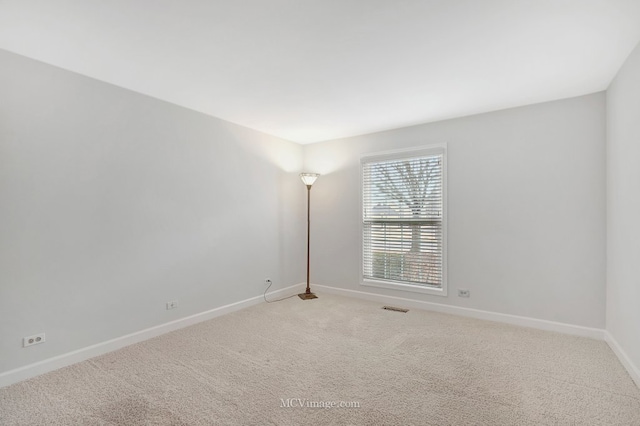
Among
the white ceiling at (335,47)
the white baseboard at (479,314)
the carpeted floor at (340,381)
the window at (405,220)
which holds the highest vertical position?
the white ceiling at (335,47)

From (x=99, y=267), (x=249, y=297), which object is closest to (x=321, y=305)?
(x=249, y=297)

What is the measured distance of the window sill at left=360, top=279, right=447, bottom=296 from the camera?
13.0ft

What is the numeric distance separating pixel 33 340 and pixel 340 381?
2.44 meters

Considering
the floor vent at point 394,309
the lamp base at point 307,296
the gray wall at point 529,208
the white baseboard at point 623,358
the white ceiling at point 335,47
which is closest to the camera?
the white ceiling at point 335,47

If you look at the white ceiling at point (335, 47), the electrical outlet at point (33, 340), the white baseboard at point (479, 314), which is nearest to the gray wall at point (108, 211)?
the electrical outlet at point (33, 340)

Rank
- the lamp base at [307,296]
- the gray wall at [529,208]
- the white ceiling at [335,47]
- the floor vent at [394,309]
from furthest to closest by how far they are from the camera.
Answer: the lamp base at [307,296] → the floor vent at [394,309] → the gray wall at [529,208] → the white ceiling at [335,47]

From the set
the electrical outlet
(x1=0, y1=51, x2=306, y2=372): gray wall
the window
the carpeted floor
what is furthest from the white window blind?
the electrical outlet

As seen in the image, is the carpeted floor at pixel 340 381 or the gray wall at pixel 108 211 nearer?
the carpeted floor at pixel 340 381

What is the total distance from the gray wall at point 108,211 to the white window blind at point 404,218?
1.76m

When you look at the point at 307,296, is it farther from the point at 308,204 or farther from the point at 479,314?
Answer: the point at 479,314

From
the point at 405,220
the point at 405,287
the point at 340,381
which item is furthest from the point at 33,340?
the point at 405,220

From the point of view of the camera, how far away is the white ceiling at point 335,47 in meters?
1.85

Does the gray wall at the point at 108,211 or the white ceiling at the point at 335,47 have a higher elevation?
the white ceiling at the point at 335,47

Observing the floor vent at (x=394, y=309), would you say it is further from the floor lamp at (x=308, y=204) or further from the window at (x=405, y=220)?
the floor lamp at (x=308, y=204)
